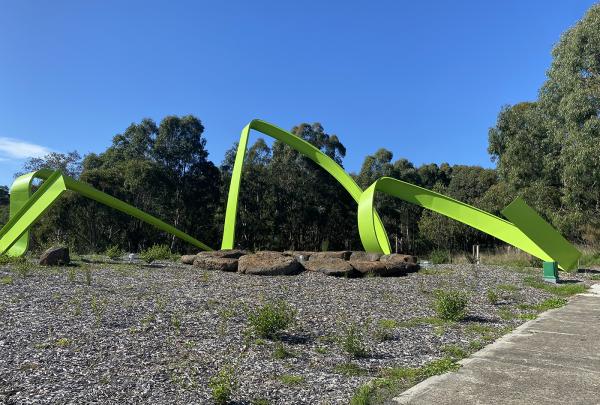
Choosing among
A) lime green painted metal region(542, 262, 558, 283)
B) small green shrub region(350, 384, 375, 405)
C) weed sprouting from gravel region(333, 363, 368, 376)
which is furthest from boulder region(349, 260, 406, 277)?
small green shrub region(350, 384, 375, 405)

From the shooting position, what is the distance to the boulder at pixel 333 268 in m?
12.4

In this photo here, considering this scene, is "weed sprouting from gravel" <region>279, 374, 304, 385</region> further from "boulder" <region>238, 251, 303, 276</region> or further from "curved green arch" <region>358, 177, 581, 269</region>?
"curved green arch" <region>358, 177, 581, 269</region>

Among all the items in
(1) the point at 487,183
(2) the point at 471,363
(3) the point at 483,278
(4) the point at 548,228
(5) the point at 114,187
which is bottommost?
(2) the point at 471,363

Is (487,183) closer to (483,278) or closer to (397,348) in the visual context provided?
(483,278)

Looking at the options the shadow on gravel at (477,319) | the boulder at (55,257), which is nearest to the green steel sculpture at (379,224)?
the boulder at (55,257)

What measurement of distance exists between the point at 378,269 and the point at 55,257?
882 cm

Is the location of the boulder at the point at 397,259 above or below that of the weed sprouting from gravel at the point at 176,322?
above

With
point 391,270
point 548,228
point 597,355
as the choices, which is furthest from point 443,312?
point 548,228

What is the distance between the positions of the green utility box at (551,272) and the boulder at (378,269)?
389cm

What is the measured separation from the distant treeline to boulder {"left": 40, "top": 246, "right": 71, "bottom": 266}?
40.4ft

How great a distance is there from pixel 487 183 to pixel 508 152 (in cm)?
1823

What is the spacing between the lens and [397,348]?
227 inches

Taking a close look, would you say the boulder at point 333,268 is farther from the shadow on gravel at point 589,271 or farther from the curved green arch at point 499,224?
the shadow on gravel at point 589,271

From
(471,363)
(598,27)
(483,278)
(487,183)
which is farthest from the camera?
(487,183)
